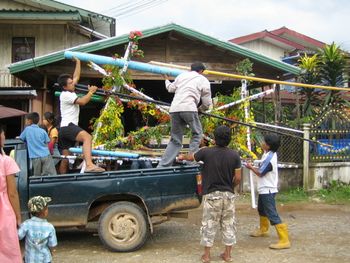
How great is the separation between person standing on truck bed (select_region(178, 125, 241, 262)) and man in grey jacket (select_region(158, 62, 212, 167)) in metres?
0.93

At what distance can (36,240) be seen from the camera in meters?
4.38

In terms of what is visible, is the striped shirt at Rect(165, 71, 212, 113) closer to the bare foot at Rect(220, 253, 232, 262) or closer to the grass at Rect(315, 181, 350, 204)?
the bare foot at Rect(220, 253, 232, 262)

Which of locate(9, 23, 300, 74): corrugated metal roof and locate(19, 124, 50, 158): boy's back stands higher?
locate(9, 23, 300, 74): corrugated metal roof

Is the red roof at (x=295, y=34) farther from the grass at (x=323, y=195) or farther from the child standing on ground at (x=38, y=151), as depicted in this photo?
the child standing on ground at (x=38, y=151)

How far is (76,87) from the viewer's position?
6.86 m

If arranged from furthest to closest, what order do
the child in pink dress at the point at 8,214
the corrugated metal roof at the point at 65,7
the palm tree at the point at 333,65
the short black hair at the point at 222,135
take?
the corrugated metal roof at the point at 65,7 < the palm tree at the point at 333,65 < the short black hair at the point at 222,135 < the child in pink dress at the point at 8,214

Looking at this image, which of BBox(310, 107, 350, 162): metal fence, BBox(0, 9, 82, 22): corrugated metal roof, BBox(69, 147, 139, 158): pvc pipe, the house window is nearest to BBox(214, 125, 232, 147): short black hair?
BBox(69, 147, 139, 158): pvc pipe

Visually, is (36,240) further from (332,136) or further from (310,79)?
(310,79)

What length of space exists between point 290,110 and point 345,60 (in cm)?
232

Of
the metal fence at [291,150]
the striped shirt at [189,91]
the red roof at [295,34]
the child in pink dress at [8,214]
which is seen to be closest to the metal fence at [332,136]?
the metal fence at [291,150]

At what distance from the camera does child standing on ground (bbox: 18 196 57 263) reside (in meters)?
4.38

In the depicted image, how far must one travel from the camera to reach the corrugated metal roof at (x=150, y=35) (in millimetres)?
10555

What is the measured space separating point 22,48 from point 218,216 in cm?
1361

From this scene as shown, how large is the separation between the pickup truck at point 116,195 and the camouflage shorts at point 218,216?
1.73ft
